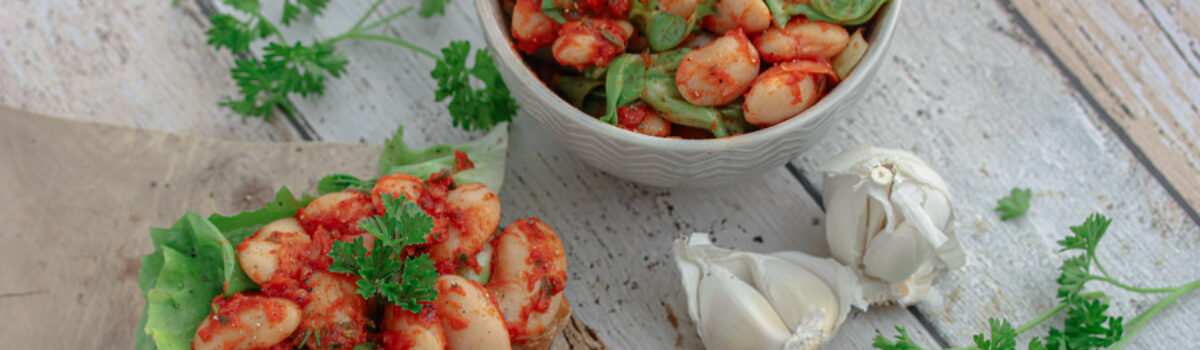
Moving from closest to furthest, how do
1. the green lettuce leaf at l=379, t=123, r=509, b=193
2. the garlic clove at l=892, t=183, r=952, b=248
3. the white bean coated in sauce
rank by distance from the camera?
1. the white bean coated in sauce
2. the garlic clove at l=892, t=183, r=952, b=248
3. the green lettuce leaf at l=379, t=123, r=509, b=193

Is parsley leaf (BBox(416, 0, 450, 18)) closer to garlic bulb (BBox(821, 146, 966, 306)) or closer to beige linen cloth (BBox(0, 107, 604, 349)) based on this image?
Answer: beige linen cloth (BBox(0, 107, 604, 349))

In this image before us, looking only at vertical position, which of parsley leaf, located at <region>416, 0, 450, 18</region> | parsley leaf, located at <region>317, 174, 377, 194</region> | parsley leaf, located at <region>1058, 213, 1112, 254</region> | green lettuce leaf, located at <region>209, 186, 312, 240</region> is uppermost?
parsley leaf, located at <region>416, 0, 450, 18</region>

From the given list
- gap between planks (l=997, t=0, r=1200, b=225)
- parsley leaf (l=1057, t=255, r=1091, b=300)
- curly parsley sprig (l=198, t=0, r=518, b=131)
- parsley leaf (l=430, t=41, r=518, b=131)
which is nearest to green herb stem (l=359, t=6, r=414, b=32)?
curly parsley sprig (l=198, t=0, r=518, b=131)

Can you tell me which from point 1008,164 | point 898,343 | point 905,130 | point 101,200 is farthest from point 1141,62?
point 101,200

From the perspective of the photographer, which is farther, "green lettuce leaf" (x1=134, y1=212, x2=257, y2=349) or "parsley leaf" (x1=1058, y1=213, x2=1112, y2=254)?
"parsley leaf" (x1=1058, y1=213, x2=1112, y2=254)

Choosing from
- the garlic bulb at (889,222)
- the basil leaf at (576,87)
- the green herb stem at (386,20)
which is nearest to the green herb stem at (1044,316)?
the garlic bulb at (889,222)

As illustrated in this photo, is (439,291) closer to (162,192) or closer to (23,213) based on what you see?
(162,192)

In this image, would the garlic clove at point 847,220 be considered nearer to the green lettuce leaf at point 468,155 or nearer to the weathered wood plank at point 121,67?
the green lettuce leaf at point 468,155
